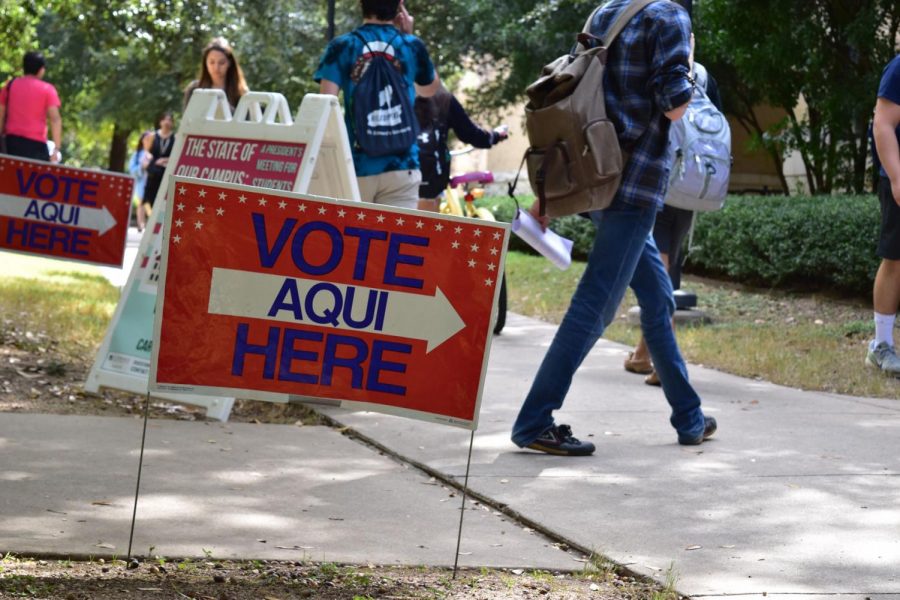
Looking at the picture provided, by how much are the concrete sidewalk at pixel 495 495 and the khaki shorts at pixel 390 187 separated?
3.71ft

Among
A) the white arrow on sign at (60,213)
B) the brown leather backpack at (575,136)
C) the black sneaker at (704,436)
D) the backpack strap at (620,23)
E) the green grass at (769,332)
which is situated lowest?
the black sneaker at (704,436)

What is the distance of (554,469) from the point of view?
18.2 feet

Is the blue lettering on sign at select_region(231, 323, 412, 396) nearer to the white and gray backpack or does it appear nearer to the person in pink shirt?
the white and gray backpack

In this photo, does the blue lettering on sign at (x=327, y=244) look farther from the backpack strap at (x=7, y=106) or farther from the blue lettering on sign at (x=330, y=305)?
the backpack strap at (x=7, y=106)

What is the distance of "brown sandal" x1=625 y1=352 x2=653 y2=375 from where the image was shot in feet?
27.6

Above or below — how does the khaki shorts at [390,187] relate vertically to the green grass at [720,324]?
above

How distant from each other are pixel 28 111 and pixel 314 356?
32.8 feet

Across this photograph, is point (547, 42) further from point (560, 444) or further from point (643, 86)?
point (560, 444)

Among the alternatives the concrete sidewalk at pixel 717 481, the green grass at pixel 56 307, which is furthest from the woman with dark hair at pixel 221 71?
the concrete sidewalk at pixel 717 481

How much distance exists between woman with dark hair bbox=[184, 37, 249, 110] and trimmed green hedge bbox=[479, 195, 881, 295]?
5.91m

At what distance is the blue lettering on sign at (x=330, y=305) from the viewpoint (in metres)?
3.92

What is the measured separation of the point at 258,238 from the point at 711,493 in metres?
2.21

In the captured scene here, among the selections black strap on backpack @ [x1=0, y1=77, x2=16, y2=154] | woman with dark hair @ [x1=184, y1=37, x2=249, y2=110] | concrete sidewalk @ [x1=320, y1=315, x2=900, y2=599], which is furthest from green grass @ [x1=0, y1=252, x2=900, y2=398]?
woman with dark hair @ [x1=184, y1=37, x2=249, y2=110]

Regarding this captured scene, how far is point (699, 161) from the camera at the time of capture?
7.27m
